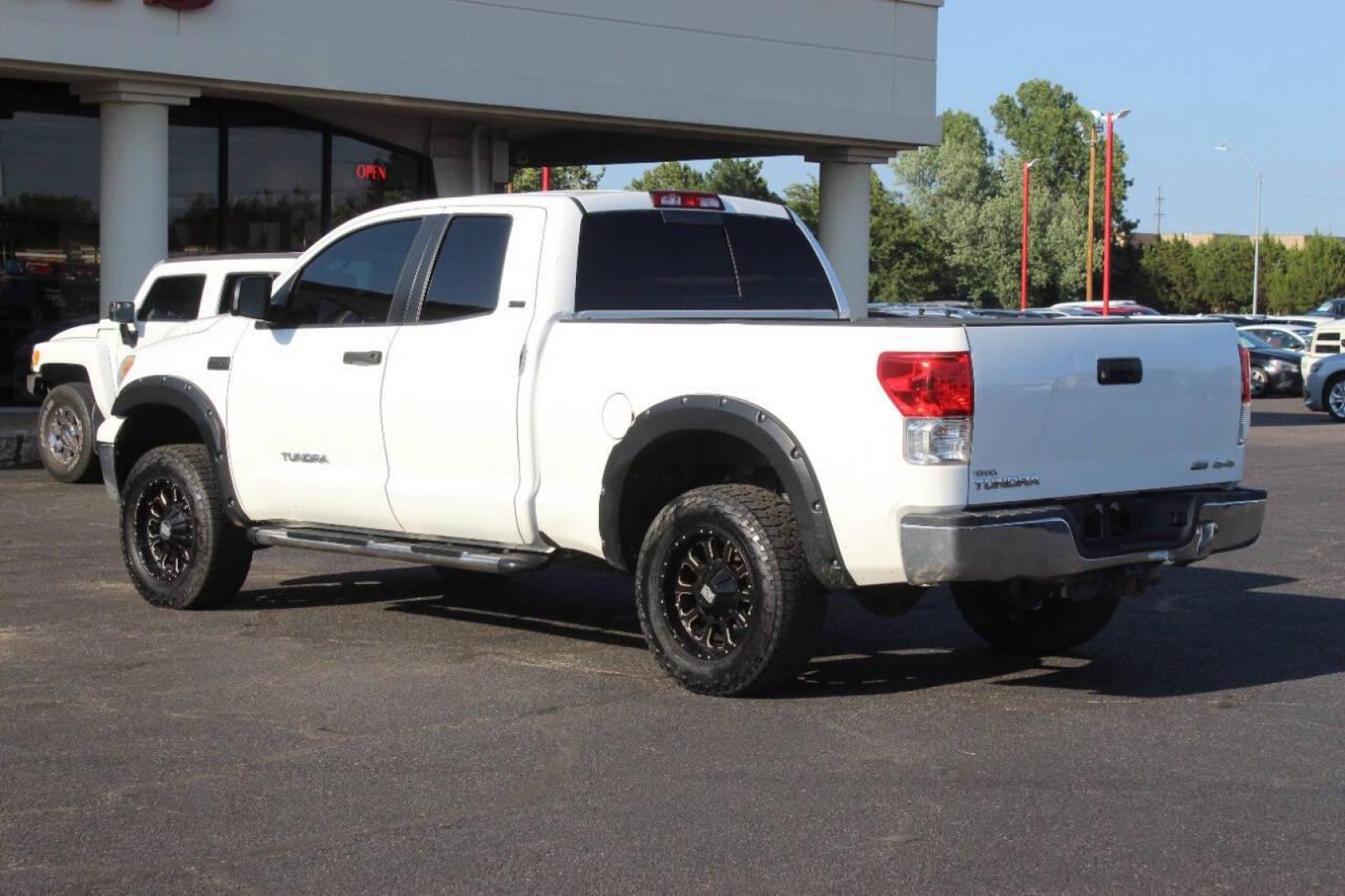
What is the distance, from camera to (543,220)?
829 centimetres

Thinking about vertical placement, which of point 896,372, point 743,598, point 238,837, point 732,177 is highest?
point 732,177

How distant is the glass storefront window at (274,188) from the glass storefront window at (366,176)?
1.11 ft

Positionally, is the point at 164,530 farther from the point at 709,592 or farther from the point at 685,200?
the point at 709,592

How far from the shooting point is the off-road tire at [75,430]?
16.3 metres

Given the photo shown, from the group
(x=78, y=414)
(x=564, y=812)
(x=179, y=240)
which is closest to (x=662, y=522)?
(x=564, y=812)

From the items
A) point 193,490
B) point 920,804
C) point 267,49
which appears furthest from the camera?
point 267,49

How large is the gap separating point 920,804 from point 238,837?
6.91 feet

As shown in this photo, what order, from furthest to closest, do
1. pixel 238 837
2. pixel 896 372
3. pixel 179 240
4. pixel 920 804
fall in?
pixel 179 240, pixel 896 372, pixel 920 804, pixel 238 837

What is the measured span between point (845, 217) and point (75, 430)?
41.4 ft

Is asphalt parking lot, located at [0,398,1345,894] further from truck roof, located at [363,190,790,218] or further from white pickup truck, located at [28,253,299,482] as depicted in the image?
white pickup truck, located at [28,253,299,482]

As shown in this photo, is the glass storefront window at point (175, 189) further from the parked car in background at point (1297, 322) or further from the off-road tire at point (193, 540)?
the parked car in background at point (1297, 322)

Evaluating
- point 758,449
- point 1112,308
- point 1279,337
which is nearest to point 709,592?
point 758,449

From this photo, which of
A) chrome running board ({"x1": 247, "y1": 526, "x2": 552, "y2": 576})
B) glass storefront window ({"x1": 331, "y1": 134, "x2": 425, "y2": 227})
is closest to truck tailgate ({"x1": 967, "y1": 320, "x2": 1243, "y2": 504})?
chrome running board ({"x1": 247, "y1": 526, "x2": 552, "y2": 576})

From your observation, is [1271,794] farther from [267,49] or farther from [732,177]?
[732,177]
